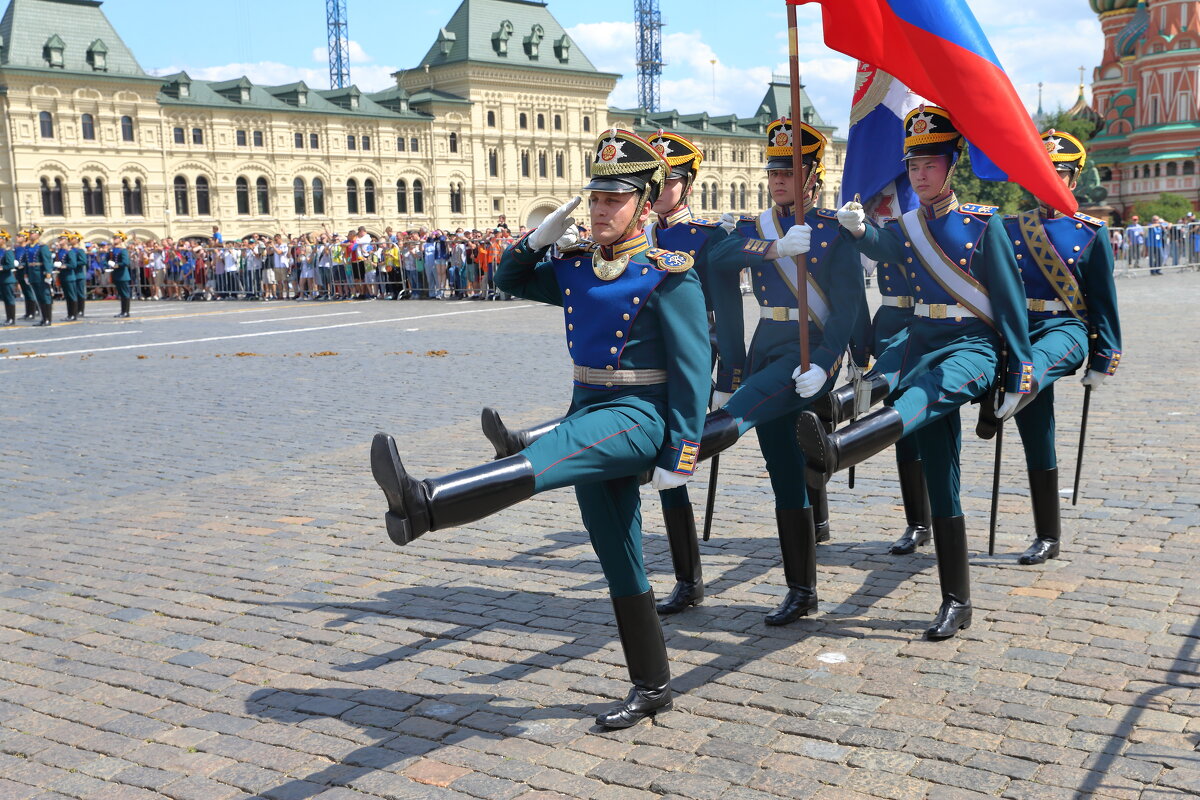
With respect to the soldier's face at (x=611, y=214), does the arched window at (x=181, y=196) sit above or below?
above

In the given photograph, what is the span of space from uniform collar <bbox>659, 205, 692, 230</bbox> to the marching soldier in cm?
153

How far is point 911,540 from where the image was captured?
19.5 ft

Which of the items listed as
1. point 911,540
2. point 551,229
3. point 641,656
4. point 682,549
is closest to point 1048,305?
point 911,540

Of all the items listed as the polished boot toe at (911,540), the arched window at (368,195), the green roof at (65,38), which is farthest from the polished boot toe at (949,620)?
the arched window at (368,195)

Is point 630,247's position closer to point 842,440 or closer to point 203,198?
point 842,440

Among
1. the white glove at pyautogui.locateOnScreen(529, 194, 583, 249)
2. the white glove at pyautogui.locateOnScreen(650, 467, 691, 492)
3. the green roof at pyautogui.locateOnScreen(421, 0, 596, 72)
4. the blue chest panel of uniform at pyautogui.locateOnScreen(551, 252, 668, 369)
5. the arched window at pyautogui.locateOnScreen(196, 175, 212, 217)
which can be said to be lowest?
the white glove at pyautogui.locateOnScreen(650, 467, 691, 492)

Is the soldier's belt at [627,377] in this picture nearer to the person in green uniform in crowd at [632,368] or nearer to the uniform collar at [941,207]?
the person in green uniform in crowd at [632,368]

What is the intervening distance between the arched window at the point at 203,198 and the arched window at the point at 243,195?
6.57 ft

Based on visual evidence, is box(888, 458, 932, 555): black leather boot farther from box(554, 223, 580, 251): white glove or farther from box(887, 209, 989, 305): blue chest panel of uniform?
box(554, 223, 580, 251): white glove

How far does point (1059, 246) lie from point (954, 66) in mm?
1239

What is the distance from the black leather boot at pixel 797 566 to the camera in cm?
493

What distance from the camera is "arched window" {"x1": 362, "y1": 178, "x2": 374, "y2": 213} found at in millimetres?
76812

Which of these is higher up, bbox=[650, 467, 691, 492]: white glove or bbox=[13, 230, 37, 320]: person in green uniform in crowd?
bbox=[13, 230, 37, 320]: person in green uniform in crowd

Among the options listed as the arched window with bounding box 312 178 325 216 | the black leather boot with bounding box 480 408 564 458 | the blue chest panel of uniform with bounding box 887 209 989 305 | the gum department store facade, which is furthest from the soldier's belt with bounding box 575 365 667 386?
the arched window with bounding box 312 178 325 216
